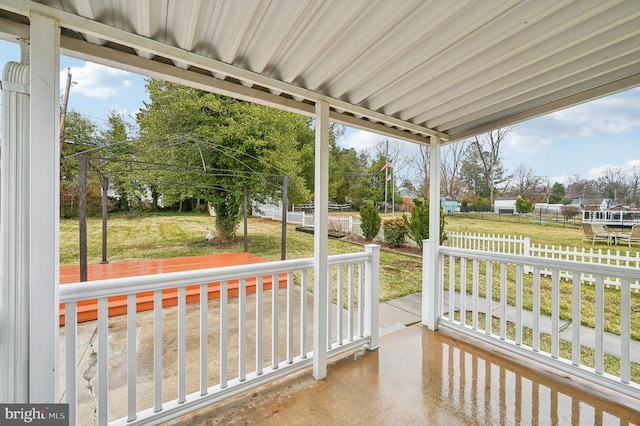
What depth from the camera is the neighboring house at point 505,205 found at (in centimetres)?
821

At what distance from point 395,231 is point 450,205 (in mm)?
2159

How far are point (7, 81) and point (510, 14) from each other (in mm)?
2332

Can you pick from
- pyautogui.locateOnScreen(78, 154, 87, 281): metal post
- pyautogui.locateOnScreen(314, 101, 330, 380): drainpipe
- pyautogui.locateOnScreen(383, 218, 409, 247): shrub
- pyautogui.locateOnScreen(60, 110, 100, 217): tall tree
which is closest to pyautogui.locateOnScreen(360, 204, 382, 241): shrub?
pyautogui.locateOnScreen(383, 218, 409, 247): shrub

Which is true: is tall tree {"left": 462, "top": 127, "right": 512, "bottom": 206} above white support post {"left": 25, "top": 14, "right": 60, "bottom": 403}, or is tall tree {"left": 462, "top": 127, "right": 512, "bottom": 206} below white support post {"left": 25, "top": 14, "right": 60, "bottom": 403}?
above

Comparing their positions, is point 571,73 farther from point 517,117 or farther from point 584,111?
point 584,111

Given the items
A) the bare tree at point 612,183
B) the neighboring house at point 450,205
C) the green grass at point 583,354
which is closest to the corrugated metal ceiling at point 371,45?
the green grass at point 583,354

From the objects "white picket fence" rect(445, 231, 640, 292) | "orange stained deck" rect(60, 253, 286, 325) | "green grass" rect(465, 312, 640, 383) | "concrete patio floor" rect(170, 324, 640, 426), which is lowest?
"green grass" rect(465, 312, 640, 383)

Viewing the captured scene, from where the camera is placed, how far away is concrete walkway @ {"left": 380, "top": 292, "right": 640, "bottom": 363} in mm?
2836

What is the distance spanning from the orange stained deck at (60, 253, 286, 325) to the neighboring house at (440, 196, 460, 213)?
20.5 feet

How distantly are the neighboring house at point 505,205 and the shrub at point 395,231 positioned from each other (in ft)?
Answer: 9.48

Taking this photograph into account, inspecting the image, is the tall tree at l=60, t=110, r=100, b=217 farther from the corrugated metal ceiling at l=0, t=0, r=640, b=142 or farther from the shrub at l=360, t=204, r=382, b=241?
the shrub at l=360, t=204, r=382, b=241

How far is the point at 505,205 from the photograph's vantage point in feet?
27.4

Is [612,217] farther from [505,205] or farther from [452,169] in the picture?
[452,169]

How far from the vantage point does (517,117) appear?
2498mm
